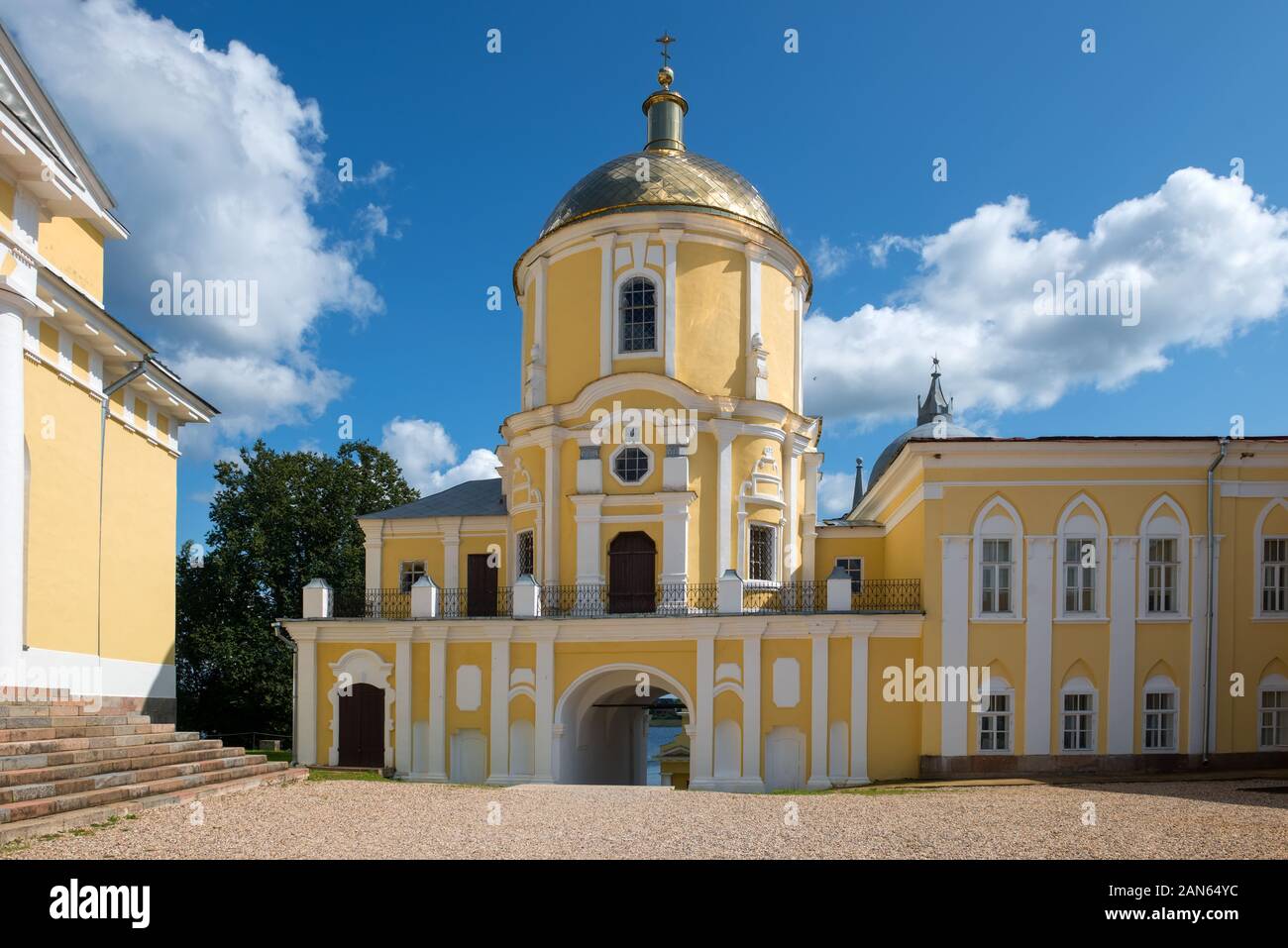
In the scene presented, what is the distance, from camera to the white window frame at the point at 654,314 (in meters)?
28.2

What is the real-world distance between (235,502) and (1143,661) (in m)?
33.9

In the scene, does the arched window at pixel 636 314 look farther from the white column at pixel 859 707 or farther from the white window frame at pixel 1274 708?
the white window frame at pixel 1274 708

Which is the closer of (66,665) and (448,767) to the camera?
(66,665)

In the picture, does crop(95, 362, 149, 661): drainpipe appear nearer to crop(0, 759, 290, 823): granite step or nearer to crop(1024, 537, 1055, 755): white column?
crop(0, 759, 290, 823): granite step

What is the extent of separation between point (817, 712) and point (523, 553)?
9.48 m

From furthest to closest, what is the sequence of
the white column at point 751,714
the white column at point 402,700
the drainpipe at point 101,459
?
the white column at point 402,700, the white column at point 751,714, the drainpipe at point 101,459

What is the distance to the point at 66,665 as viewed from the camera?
16.2 metres

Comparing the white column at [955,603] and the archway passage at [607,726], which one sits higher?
the white column at [955,603]

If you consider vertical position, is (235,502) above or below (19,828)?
above

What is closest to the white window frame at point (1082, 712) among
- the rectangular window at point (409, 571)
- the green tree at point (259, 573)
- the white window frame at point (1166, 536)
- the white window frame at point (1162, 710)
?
the white window frame at point (1162, 710)

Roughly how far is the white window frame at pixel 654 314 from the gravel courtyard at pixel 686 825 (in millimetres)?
12974

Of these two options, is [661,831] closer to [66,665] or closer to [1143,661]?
[66,665]

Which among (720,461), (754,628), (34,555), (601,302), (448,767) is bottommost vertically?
(448,767)
